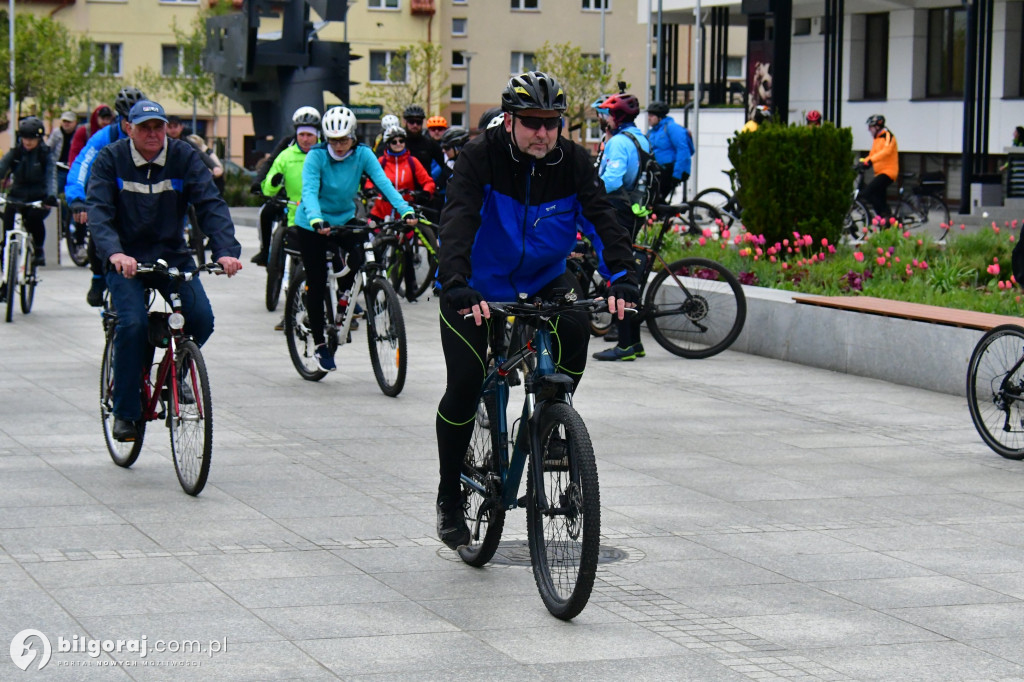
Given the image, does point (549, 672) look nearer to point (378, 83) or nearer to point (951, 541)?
point (951, 541)

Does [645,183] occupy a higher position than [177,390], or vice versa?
[645,183]

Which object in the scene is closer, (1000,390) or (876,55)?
(1000,390)

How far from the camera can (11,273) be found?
621 inches

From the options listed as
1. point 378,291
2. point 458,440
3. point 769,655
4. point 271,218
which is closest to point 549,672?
point 769,655

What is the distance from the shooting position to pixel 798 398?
1137cm

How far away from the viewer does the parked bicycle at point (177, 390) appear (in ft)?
25.5

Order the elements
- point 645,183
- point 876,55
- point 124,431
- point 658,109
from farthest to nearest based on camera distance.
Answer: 1. point 876,55
2. point 658,109
3. point 645,183
4. point 124,431

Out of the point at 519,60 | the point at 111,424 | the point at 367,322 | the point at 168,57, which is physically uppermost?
the point at 519,60

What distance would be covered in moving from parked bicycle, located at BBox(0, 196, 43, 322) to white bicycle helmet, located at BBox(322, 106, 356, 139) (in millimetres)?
5167

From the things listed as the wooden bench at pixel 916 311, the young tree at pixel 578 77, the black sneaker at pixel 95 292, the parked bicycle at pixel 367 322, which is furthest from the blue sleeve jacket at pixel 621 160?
the young tree at pixel 578 77

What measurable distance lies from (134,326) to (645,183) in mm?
6311

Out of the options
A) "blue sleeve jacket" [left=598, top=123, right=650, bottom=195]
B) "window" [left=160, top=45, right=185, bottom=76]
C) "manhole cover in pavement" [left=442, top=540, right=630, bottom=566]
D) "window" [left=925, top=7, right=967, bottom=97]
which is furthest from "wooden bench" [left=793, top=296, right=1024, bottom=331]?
"window" [left=160, top=45, right=185, bottom=76]

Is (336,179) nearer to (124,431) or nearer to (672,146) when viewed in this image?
(124,431)

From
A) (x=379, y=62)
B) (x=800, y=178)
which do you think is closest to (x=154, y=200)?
(x=800, y=178)
